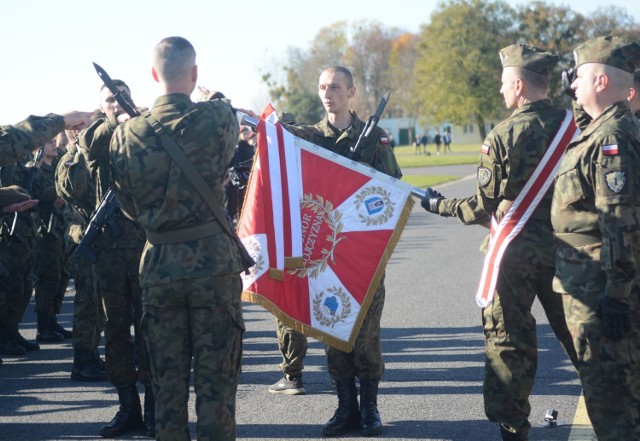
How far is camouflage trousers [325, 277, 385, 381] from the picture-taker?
617cm

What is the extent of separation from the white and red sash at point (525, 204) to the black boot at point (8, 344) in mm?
5497

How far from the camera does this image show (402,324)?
9.72 meters

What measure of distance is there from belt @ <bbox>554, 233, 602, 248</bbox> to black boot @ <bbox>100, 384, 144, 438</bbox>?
126 inches

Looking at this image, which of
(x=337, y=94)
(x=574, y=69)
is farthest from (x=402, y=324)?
(x=574, y=69)

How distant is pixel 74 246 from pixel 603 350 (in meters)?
5.23

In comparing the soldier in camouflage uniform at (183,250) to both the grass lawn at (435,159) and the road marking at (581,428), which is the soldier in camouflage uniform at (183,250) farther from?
the grass lawn at (435,159)

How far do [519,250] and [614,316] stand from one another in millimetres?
948

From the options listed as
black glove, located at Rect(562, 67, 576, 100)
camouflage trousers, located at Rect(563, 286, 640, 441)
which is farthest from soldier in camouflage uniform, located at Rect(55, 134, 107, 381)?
camouflage trousers, located at Rect(563, 286, 640, 441)

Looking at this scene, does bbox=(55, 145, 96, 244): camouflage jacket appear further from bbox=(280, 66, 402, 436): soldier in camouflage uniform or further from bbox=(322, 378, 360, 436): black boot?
bbox=(322, 378, 360, 436): black boot

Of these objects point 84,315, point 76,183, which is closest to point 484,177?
point 76,183

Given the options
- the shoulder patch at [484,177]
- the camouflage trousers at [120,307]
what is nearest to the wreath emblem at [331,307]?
the camouflage trousers at [120,307]

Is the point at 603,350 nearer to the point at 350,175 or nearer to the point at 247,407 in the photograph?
the point at 350,175

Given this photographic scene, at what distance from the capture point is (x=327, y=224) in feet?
20.9

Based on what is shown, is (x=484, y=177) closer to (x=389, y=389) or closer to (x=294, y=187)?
(x=294, y=187)
